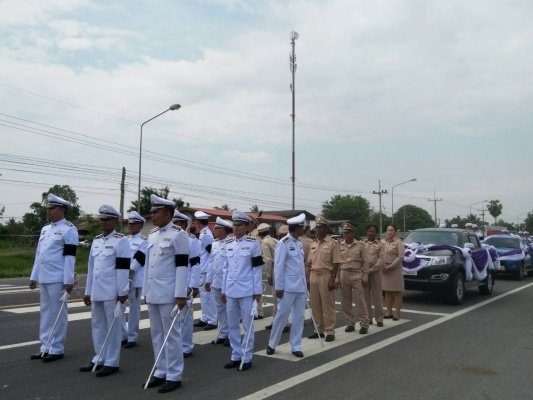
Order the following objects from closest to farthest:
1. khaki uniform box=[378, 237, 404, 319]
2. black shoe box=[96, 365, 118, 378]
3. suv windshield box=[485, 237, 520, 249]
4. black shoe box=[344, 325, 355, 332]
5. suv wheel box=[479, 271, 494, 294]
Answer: black shoe box=[96, 365, 118, 378]
black shoe box=[344, 325, 355, 332]
khaki uniform box=[378, 237, 404, 319]
suv wheel box=[479, 271, 494, 294]
suv windshield box=[485, 237, 520, 249]

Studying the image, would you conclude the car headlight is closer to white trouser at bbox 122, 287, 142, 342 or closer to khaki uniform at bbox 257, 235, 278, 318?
khaki uniform at bbox 257, 235, 278, 318

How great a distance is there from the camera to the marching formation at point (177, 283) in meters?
5.61

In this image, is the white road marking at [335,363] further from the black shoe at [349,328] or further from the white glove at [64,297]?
the white glove at [64,297]

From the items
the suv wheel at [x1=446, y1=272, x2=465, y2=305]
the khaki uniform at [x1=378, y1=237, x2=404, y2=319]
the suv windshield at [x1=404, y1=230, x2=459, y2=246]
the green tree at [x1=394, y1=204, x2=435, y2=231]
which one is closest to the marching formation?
the khaki uniform at [x1=378, y1=237, x2=404, y2=319]

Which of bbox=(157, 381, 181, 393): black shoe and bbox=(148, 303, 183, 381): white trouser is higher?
bbox=(148, 303, 183, 381): white trouser

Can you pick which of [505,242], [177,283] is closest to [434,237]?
[505,242]

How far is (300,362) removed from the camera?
6.59 m

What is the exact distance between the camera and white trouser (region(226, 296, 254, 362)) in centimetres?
638

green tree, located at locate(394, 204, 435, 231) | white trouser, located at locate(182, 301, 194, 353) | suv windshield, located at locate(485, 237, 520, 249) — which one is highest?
green tree, located at locate(394, 204, 435, 231)

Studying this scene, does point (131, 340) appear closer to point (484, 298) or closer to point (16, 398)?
point (16, 398)

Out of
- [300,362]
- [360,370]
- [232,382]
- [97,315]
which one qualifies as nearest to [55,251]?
[97,315]

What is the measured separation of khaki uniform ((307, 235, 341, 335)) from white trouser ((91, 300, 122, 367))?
Answer: 326 centimetres

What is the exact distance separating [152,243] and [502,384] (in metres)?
4.23

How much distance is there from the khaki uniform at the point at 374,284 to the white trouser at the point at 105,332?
486 cm
